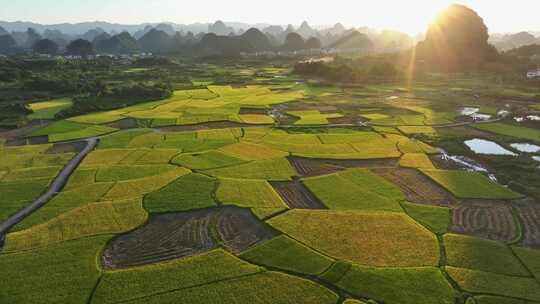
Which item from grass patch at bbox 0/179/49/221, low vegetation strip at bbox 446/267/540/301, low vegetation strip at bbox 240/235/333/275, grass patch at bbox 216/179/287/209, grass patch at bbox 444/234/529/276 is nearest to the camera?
low vegetation strip at bbox 446/267/540/301

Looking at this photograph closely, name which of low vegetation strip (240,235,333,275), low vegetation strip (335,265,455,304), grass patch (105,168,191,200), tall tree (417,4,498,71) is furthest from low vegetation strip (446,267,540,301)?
tall tree (417,4,498,71)

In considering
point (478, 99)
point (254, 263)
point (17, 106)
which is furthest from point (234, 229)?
point (478, 99)

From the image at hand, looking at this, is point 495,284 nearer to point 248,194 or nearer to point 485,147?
point 248,194

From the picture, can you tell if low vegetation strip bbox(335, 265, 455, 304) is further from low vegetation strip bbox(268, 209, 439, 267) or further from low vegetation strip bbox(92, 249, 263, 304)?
low vegetation strip bbox(92, 249, 263, 304)

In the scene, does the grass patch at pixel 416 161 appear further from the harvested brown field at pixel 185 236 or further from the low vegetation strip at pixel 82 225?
the low vegetation strip at pixel 82 225

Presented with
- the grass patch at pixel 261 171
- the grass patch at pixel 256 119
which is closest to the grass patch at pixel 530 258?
the grass patch at pixel 261 171

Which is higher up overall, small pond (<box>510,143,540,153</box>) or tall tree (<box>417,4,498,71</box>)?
tall tree (<box>417,4,498,71</box>)
